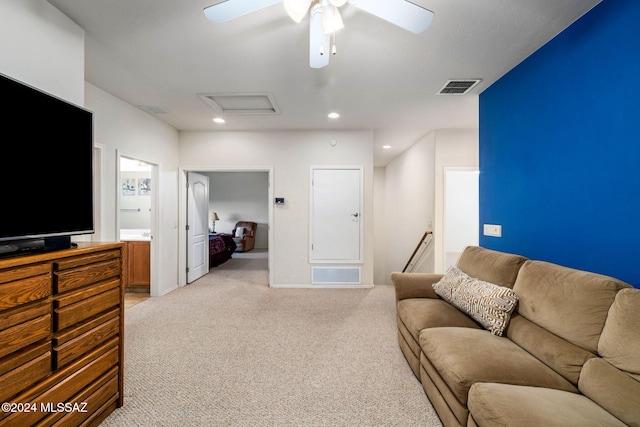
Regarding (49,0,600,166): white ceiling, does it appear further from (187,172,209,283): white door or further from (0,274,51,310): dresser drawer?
(0,274,51,310): dresser drawer

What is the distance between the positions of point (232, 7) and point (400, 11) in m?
0.93

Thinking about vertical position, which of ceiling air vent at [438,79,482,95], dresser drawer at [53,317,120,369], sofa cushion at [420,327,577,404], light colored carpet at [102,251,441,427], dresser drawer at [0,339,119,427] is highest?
ceiling air vent at [438,79,482,95]

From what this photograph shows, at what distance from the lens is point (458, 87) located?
3.01m

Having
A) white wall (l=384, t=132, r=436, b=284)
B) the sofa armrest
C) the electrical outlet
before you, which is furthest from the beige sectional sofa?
white wall (l=384, t=132, r=436, b=284)

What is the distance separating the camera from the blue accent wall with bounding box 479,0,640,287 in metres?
1.62

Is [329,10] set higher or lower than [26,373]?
higher

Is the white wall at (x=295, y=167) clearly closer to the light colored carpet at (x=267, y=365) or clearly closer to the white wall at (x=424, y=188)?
the light colored carpet at (x=267, y=365)

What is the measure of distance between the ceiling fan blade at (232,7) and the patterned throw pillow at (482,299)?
2270 mm

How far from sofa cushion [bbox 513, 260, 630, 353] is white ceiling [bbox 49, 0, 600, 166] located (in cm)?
173

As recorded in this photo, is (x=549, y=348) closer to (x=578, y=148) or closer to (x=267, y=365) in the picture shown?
(x=578, y=148)

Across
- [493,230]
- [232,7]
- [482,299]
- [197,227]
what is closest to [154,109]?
[197,227]

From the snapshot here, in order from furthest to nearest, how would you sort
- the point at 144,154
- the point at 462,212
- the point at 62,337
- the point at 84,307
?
the point at 462,212 → the point at 144,154 → the point at 84,307 → the point at 62,337

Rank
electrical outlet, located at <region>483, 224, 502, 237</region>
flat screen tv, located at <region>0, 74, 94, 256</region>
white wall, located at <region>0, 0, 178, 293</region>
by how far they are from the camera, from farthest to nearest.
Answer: electrical outlet, located at <region>483, 224, 502, 237</region> < white wall, located at <region>0, 0, 178, 293</region> < flat screen tv, located at <region>0, 74, 94, 256</region>

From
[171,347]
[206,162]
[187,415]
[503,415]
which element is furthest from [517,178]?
[206,162]
